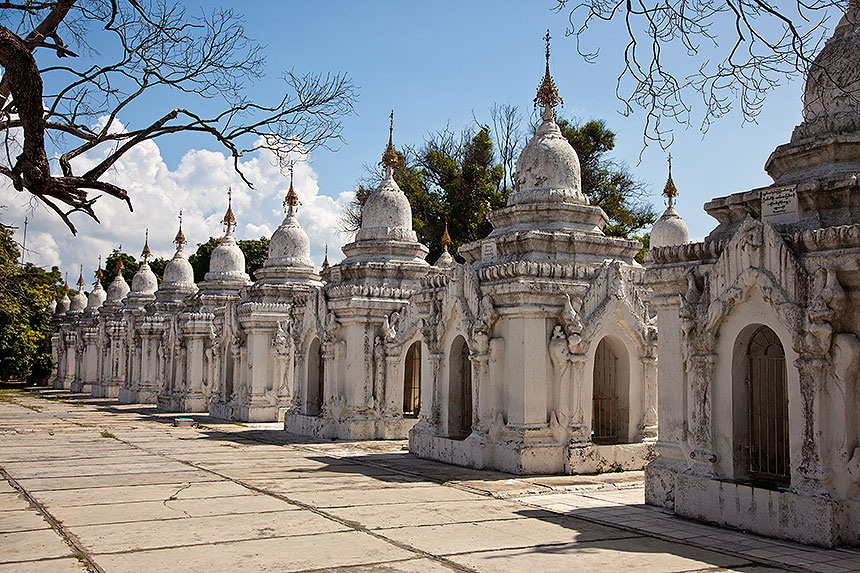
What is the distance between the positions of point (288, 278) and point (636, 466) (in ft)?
45.4

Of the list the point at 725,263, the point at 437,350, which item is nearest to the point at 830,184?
the point at 725,263

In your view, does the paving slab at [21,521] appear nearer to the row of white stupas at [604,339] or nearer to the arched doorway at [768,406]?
the row of white stupas at [604,339]

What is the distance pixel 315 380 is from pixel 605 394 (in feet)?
27.1

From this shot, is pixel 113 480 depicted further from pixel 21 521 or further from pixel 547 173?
pixel 547 173

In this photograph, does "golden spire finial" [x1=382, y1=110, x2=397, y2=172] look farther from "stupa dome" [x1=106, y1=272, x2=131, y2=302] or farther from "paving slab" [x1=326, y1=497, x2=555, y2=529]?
"stupa dome" [x1=106, y1=272, x2=131, y2=302]

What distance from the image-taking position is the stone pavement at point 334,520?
24.8ft

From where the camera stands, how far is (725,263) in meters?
9.58

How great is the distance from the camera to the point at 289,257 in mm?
25406

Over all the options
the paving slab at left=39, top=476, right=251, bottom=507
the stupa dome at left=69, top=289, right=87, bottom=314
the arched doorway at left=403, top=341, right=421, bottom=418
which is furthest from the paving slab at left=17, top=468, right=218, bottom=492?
the stupa dome at left=69, top=289, right=87, bottom=314

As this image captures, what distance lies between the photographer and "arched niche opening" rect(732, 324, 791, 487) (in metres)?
9.50

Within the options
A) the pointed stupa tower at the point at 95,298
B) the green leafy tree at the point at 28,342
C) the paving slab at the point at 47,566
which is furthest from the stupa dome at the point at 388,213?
the pointed stupa tower at the point at 95,298

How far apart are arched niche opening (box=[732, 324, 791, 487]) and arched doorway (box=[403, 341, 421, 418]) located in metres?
11.0

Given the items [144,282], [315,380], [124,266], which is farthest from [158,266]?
[315,380]

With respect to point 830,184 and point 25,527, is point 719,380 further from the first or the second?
point 25,527
